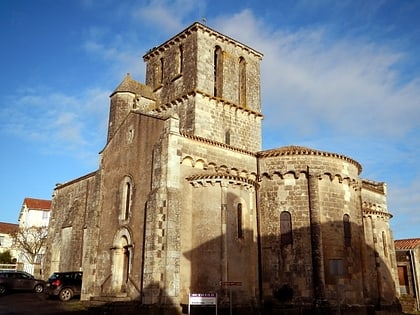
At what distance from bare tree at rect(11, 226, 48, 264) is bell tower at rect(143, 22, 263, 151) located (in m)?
27.9

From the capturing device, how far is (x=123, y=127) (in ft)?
77.5

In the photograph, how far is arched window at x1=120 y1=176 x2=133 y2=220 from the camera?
2155 cm

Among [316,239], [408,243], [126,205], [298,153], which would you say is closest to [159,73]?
[126,205]

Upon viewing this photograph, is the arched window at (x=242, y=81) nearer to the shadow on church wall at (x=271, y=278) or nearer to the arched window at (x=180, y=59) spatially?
the arched window at (x=180, y=59)

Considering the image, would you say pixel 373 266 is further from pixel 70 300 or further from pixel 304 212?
pixel 70 300

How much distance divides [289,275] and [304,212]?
3324 millimetres

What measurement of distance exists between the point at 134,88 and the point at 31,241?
97.4 ft

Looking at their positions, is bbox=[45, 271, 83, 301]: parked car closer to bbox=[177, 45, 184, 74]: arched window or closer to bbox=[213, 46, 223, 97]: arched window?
bbox=[213, 46, 223, 97]: arched window

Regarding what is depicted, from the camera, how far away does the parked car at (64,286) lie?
23188 mm

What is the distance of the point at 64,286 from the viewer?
23688mm

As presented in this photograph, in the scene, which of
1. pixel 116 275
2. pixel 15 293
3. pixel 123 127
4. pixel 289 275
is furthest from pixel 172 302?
pixel 15 293

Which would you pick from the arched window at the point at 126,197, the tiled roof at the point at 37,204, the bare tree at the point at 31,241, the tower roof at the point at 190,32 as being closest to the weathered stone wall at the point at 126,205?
the arched window at the point at 126,197

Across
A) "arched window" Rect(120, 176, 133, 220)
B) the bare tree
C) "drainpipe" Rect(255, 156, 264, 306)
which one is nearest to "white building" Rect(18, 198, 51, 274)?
the bare tree

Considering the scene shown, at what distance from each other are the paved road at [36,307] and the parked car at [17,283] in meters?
1.12
